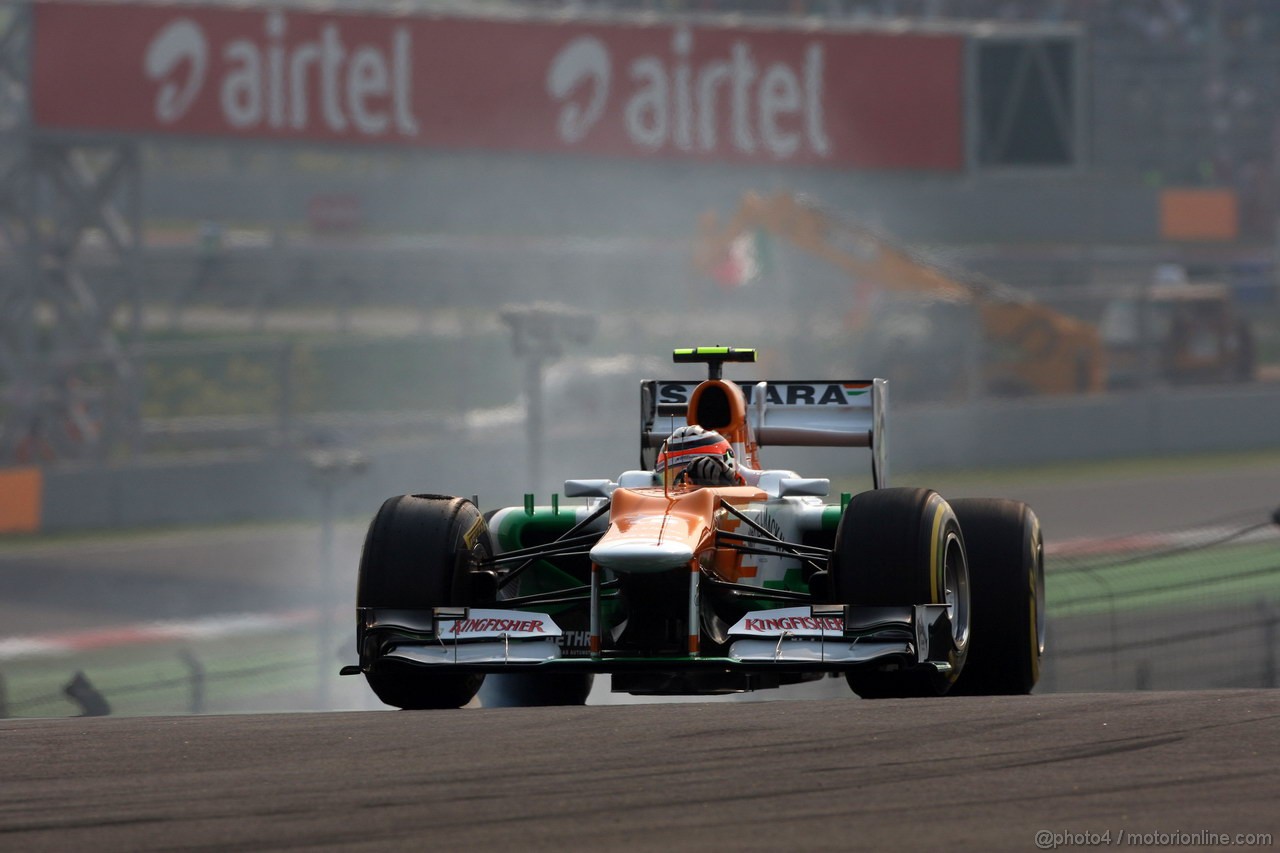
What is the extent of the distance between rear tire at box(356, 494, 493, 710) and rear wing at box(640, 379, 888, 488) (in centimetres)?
181

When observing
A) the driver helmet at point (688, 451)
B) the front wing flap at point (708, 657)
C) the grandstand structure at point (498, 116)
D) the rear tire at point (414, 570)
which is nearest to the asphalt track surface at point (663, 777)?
the front wing flap at point (708, 657)

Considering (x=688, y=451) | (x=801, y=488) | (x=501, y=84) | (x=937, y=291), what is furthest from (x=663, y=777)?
(x=937, y=291)

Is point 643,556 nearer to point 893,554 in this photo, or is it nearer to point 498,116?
point 893,554

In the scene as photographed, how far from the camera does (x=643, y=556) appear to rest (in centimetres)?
752

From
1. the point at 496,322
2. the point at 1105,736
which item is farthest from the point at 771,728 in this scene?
the point at 496,322

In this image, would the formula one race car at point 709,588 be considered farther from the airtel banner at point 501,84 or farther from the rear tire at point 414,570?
the airtel banner at point 501,84

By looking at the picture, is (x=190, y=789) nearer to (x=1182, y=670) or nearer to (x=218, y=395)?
(x=1182, y=670)

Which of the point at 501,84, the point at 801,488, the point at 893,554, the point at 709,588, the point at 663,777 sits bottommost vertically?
the point at 663,777

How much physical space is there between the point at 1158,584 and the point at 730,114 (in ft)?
31.0

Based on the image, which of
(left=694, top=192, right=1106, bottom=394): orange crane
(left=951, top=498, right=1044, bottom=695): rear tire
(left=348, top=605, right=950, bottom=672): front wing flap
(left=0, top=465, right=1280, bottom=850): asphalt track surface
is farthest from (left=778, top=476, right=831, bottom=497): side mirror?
(left=694, top=192, right=1106, bottom=394): orange crane

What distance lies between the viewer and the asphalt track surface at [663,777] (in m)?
5.36

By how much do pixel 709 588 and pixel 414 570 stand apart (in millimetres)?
1160

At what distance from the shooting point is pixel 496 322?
33.8 m

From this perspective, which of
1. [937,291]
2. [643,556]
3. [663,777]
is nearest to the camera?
[663,777]
